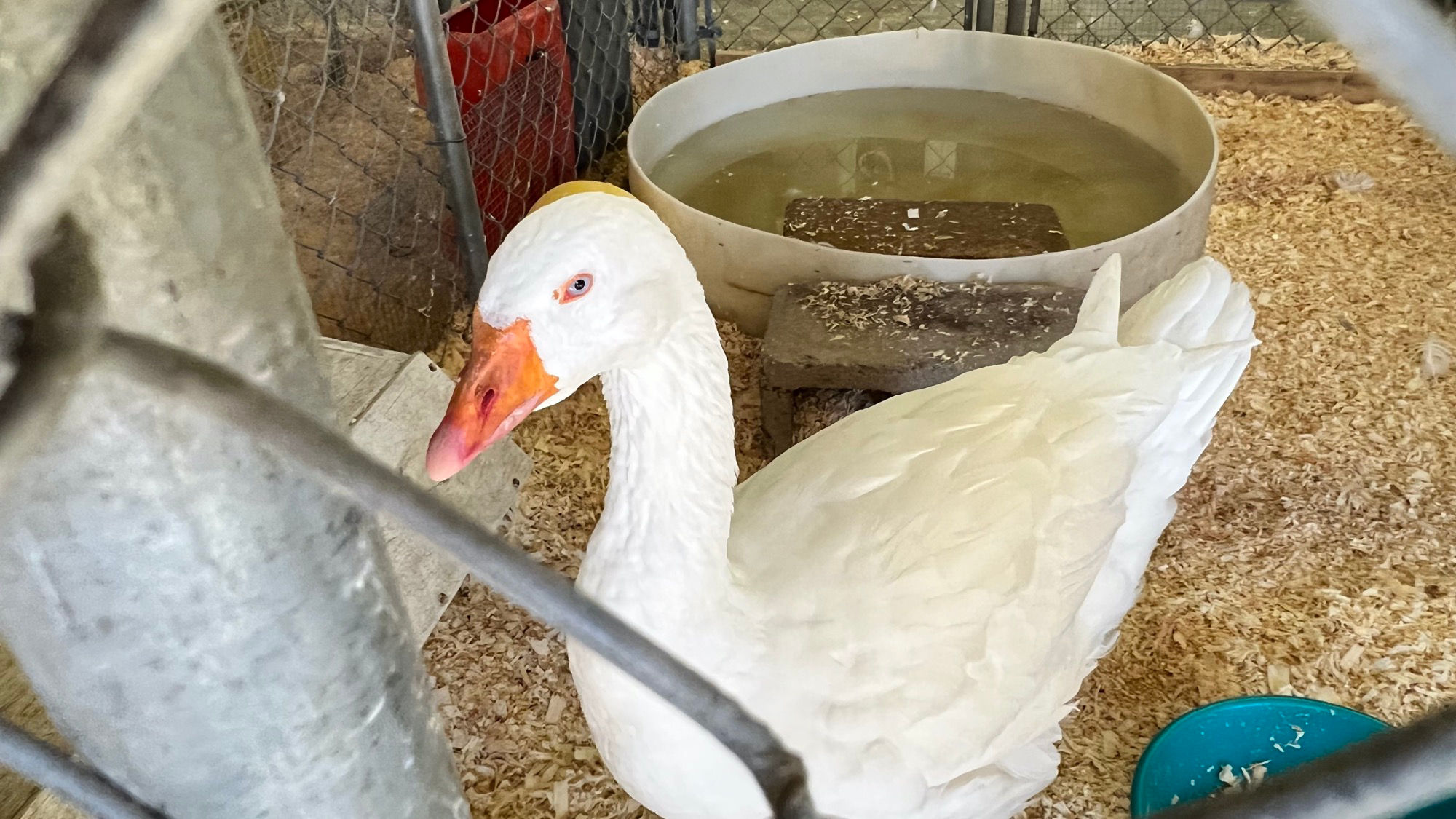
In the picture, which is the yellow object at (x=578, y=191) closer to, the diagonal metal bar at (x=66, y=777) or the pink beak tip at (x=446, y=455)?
the pink beak tip at (x=446, y=455)

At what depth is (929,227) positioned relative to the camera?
7.39 ft

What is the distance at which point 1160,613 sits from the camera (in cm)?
162

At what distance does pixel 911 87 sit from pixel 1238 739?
2.20m

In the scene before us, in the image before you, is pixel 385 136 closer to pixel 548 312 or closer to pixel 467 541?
pixel 548 312

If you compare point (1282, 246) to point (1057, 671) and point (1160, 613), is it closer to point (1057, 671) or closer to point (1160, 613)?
point (1160, 613)

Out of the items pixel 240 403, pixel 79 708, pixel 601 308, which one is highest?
pixel 240 403

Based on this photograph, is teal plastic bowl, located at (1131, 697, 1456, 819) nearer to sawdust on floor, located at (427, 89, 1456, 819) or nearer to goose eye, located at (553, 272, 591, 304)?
sawdust on floor, located at (427, 89, 1456, 819)

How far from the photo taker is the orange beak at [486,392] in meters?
0.91

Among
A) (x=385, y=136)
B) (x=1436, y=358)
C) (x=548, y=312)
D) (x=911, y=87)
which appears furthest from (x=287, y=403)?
(x=911, y=87)

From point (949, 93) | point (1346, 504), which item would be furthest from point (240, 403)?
point (949, 93)

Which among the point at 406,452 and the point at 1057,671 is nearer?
the point at 1057,671

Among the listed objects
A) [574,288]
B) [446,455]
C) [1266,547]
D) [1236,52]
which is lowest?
[1266,547]

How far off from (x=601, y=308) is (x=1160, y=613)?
1.15 meters

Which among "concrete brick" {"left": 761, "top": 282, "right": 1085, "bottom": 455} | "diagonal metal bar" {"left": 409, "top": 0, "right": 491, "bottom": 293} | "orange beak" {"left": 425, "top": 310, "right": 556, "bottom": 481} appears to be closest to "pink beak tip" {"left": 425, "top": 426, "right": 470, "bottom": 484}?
"orange beak" {"left": 425, "top": 310, "right": 556, "bottom": 481}
